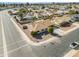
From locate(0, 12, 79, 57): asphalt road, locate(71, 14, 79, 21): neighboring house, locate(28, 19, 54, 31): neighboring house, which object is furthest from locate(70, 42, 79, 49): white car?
locate(28, 19, 54, 31): neighboring house

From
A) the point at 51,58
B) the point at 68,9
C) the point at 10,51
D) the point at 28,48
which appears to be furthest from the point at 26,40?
the point at 68,9

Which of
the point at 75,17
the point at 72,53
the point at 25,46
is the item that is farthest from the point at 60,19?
the point at 25,46

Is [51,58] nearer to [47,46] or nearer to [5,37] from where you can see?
[47,46]

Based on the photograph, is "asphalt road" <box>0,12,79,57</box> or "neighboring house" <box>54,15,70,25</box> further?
"neighboring house" <box>54,15,70,25</box>

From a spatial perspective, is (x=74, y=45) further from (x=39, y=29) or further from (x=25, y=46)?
(x=25, y=46)

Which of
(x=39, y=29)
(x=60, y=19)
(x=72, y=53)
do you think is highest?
(x=60, y=19)

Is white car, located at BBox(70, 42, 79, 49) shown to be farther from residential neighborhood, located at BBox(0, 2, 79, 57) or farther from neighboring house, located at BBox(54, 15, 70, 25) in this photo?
neighboring house, located at BBox(54, 15, 70, 25)

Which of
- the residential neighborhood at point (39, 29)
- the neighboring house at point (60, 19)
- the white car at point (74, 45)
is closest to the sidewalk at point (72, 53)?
the residential neighborhood at point (39, 29)

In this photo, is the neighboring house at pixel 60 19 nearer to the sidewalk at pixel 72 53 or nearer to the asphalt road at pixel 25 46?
the asphalt road at pixel 25 46
